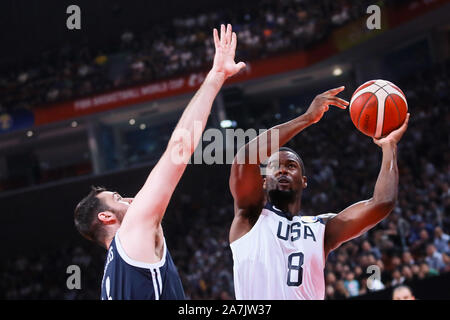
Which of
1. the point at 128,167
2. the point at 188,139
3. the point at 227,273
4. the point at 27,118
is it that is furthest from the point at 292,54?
the point at 188,139

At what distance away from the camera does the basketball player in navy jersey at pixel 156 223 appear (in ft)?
7.17

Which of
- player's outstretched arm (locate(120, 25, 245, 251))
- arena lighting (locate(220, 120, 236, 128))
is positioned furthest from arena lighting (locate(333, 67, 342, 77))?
player's outstretched arm (locate(120, 25, 245, 251))

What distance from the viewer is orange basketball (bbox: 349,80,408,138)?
3.41 meters

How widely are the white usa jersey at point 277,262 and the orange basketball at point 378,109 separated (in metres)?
0.76

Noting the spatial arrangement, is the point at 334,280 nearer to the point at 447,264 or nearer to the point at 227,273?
the point at 447,264

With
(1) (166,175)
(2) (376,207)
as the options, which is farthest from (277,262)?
(1) (166,175)

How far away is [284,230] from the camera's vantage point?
3.24 meters

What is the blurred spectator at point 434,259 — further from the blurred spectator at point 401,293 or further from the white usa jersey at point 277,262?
the white usa jersey at point 277,262

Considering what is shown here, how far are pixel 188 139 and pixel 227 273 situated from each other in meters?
10.4

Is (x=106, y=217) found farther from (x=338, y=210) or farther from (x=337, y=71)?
(x=337, y=71)

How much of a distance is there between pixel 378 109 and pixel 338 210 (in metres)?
9.61

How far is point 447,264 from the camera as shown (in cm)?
897
